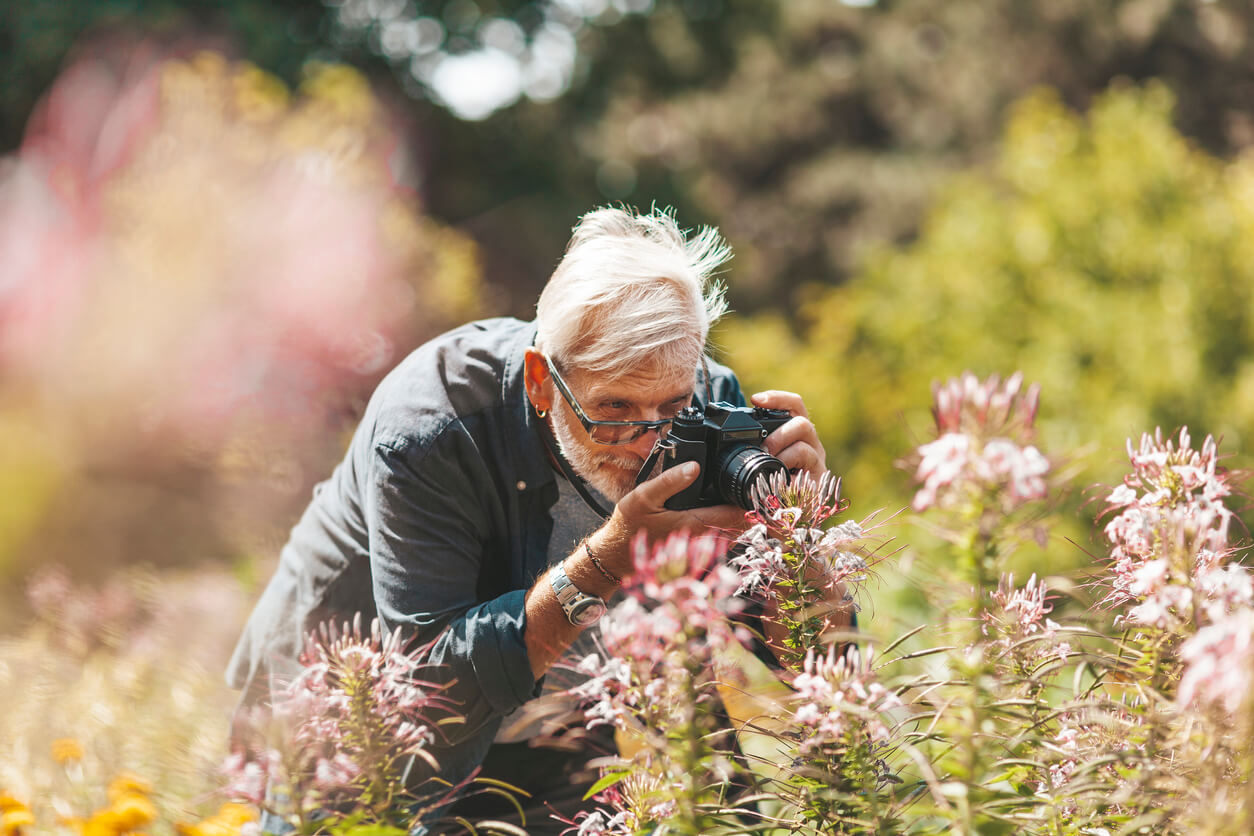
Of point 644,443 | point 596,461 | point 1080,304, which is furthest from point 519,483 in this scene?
point 1080,304

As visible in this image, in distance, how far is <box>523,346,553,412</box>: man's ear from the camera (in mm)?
1713

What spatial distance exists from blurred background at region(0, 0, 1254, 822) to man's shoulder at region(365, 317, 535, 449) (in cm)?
72

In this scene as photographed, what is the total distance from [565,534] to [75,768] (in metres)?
1.26

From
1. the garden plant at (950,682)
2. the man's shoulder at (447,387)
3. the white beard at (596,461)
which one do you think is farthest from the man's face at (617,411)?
the garden plant at (950,682)

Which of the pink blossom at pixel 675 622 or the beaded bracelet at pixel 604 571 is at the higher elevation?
the beaded bracelet at pixel 604 571

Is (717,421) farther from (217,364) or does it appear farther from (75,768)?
(217,364)

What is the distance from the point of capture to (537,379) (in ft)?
5.68

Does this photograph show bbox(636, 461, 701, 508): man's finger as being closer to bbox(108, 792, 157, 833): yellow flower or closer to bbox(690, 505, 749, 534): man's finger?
bbox(690, 505, 749, 534): man's finger

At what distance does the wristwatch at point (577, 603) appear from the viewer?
1407 millimetres

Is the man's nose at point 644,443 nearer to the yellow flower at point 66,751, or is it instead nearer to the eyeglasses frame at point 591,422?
the eyeglasses frame at point 591,422

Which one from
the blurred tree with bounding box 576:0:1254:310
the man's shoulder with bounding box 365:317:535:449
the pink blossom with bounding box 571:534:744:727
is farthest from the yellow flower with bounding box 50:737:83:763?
the blurred tree with bounding box 576:0:1254:310

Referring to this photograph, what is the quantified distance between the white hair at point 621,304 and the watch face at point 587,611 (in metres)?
0.42

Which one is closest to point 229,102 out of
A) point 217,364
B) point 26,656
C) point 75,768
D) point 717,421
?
point 217,364

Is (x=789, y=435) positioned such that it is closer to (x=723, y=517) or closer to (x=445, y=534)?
(x=723, y=517)
